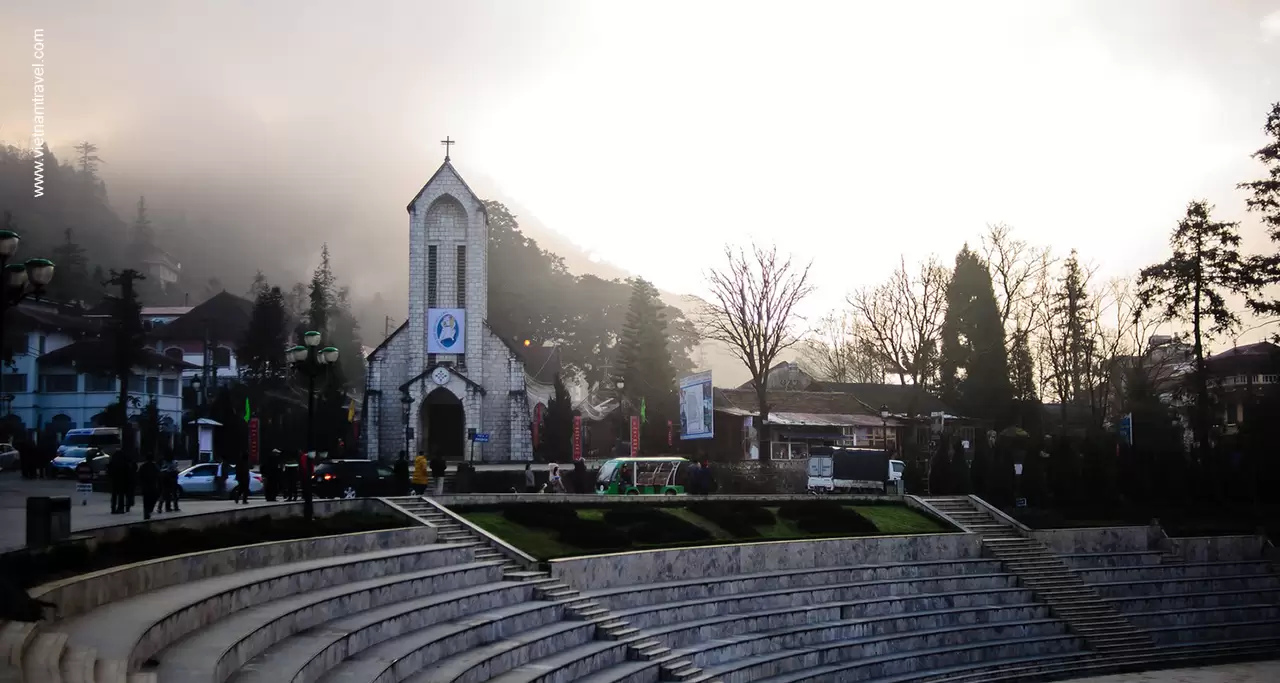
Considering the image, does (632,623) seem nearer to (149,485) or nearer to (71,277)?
(149,485)

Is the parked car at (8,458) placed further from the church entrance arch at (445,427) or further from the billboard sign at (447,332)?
the billboard sign at (447,332)

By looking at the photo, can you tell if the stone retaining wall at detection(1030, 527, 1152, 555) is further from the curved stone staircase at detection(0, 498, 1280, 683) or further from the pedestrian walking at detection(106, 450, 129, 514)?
the pedestrian walking at detection(106, 450, 129, 514)

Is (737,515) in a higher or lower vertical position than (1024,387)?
lower

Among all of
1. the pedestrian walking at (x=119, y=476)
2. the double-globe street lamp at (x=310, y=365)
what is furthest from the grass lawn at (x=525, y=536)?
the pedestrian walking at (x=119, y=476)

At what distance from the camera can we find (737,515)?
2842 centimetres

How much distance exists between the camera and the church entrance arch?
5362cm

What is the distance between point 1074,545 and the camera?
32.0 meters

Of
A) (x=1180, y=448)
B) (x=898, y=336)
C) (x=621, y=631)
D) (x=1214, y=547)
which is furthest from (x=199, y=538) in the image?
(x=898, y=336)

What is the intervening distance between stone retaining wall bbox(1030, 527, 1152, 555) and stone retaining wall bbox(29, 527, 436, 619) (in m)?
19.0

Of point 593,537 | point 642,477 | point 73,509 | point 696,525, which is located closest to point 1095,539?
point 696,525

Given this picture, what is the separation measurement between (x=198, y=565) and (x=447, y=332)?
39101mm

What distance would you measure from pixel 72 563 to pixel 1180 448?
137 feet

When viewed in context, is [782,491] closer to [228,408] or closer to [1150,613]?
[1150,613]

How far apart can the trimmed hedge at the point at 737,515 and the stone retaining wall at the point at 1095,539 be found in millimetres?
8623
